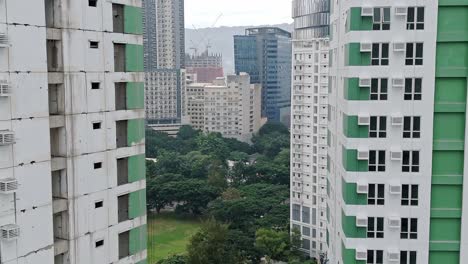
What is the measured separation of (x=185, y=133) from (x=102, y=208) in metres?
78.9

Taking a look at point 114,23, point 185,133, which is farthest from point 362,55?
point 185,133

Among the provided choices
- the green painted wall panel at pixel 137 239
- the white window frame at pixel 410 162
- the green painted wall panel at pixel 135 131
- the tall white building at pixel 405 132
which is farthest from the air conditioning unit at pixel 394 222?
the green painted wall panel at pixel 135 131

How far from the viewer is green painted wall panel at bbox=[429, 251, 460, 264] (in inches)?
605

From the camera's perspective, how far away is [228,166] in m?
73.3

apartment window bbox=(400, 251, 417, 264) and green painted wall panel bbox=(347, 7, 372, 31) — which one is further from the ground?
green painted wall panel bbox=(347, 7, 372, 31)

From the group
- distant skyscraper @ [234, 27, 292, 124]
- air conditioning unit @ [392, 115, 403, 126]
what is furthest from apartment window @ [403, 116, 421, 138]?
distant skyscraper @ [234, 27, 292, 124]

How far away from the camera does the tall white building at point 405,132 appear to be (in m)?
14.8

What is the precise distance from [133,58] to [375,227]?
8129mm

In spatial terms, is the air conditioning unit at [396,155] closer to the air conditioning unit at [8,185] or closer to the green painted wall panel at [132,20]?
the green painted wall panel at [132,20]

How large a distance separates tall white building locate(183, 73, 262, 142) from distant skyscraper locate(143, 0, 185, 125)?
9.44 feet

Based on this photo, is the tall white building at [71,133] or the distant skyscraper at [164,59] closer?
the tall white building at [71,133]

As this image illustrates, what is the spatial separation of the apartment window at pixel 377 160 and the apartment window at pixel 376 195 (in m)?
0.48

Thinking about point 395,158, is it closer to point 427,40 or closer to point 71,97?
point 427,40

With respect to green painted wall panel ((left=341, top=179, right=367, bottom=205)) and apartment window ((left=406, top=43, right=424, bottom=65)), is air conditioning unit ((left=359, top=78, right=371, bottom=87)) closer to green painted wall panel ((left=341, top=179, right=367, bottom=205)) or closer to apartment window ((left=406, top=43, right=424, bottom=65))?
apartment window ((left=406, top=43, right=424, bottom=65))
